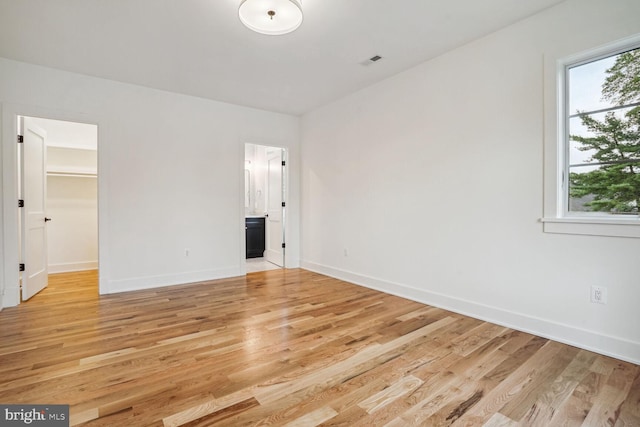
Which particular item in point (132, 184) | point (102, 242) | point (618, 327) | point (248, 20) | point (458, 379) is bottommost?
point (458, 379)

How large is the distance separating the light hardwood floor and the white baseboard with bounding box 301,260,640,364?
9cm

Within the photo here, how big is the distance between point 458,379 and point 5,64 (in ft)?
17.3

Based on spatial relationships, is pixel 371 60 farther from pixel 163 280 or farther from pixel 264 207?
pixel 264 207

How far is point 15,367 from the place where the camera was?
2.06 metres

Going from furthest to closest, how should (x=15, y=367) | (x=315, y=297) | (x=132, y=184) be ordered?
(x=132, y=184), (x=315, y=297), (x=15, y=367)

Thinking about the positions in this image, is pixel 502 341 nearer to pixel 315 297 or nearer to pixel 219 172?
pixel 315 297

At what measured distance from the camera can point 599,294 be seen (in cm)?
227

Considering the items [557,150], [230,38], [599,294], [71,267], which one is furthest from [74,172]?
[599,294]

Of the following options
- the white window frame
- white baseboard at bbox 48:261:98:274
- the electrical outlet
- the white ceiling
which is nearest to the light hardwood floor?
the electrical outlet

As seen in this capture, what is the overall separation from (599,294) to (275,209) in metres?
4.72

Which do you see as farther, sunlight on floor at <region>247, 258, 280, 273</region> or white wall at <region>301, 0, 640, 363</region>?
sunlight on floor at <region>247, 258, 280, 273</region>

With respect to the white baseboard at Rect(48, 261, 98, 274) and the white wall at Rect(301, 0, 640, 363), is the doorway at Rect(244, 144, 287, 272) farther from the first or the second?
the white baseboard at Rect(48, 261, 98, 274)

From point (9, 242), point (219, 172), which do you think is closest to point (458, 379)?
point (219, 172)

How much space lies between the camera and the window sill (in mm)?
2117
